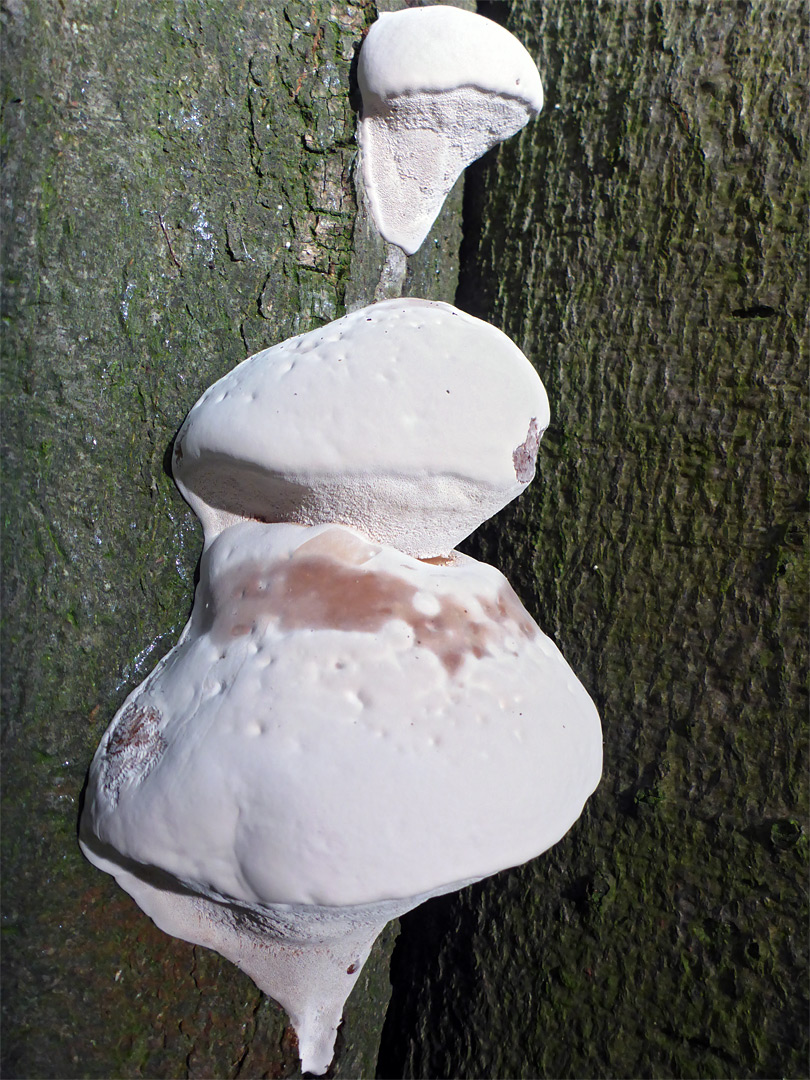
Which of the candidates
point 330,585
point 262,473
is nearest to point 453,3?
point 262,473

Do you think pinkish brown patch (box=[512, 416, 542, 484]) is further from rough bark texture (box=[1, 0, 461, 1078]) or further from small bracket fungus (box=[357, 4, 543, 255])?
small bracket fungus (box=[357, 4, 543, 255])

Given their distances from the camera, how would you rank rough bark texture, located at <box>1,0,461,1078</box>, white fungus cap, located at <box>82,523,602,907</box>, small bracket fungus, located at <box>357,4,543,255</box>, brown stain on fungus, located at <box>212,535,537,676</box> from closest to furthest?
white fungus cap, located at <box>82,523,602,907</box> → brown stain on fungus, located at <box>212,535,537,676</box> → rough bark texture, located at <box>1,0,461,1078</box> → small bracket fungus, located at <box>357,4,543,255</box>

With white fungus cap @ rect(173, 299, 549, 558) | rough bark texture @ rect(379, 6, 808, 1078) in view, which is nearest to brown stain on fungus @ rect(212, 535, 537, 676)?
white fungus cap @ rect(173, 299, 549, 558)

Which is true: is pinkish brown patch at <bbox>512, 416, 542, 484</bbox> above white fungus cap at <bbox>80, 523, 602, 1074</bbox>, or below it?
above

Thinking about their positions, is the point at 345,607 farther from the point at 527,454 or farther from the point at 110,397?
the point at 110,397

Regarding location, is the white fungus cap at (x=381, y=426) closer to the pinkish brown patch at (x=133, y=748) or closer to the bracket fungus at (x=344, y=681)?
the bracket fungus at (x=344, y=681)

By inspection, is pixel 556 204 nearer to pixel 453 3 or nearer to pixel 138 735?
pixel 453 3
